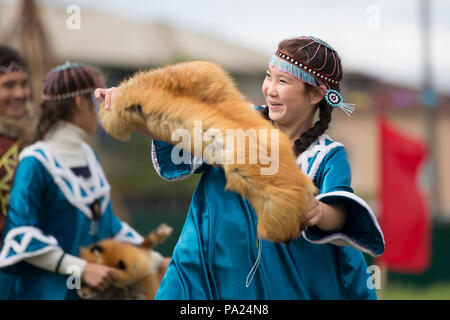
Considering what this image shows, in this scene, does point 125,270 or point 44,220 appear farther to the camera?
point 44,220

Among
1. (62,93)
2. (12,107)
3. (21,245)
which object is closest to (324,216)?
(21,245)

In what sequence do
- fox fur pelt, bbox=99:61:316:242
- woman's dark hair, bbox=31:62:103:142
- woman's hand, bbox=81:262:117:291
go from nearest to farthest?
fox fur pelt, bbox=99:61:316:242, woman's hand, bbox=81:262:117:291, woman's dark hair, bbox=31:62:103:142

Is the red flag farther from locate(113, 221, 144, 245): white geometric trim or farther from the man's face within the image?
the man's face

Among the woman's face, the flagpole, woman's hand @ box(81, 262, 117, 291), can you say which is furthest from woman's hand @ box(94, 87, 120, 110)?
the flagpole

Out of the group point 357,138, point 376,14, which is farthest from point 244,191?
point 357,138

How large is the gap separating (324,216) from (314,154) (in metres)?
0.35

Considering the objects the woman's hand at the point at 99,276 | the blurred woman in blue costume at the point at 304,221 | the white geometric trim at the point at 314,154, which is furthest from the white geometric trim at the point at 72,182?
the white geometric trim at the point at 314,154

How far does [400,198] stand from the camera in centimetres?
758

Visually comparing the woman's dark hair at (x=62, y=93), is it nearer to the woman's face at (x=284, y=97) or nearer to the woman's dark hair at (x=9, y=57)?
the woman's dark hair at (x=9, y=57)

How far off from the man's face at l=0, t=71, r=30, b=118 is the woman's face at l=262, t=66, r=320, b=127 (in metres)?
1.89

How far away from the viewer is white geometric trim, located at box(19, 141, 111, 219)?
3.36 metres

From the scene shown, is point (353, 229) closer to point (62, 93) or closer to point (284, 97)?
point (284, 97)

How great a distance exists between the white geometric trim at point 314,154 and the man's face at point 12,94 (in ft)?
6.67
